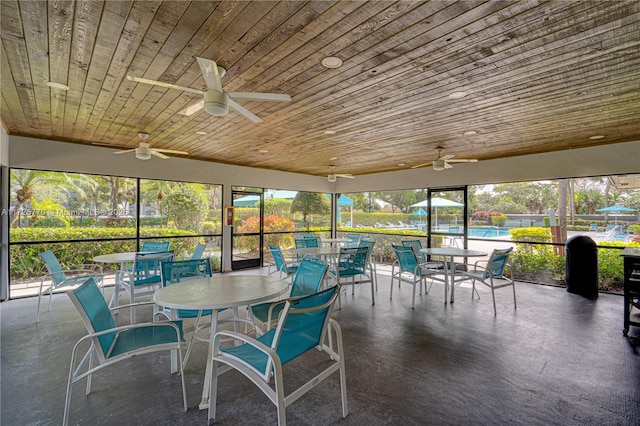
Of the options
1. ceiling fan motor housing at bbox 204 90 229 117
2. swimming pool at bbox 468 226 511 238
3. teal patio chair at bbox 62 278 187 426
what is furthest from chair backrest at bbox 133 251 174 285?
swimming pool at bbox 468 226 511 238

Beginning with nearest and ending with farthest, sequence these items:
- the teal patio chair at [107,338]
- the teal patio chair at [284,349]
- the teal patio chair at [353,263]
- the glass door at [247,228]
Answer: the teal patio chair at [284,349] → the teal patio chair at [107,338] → the teal patio chair at [353,263] → the glass door at [247,228]

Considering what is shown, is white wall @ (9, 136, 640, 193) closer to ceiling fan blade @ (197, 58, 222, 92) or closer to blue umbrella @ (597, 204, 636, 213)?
blue umbrella @ (597, 204, 636, 213)

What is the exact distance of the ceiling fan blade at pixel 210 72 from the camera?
2.15 meters

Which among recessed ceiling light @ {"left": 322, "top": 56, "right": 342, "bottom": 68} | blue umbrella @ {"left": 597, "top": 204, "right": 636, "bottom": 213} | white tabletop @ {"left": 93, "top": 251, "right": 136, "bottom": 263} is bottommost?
white tabletop @ {"left": 93, "top": 251, "right": 136, "bottom": 263}

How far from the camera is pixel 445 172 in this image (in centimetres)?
740

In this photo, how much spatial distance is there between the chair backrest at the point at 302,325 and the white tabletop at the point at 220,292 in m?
0.41

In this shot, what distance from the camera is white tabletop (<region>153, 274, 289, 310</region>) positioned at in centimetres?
206

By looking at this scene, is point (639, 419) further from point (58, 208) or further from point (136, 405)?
point (58, 208)

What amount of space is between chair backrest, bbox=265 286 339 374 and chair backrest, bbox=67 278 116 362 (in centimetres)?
115

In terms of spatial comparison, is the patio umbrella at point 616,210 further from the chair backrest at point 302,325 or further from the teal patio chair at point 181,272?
the teal patio chair at point 181,272

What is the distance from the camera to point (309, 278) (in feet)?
9.24

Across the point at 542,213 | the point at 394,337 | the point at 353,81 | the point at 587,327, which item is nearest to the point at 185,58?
the point at 353,81

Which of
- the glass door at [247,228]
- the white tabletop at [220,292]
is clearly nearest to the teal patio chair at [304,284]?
the white tabletop at [220,292]

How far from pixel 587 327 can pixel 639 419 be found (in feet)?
6.70
